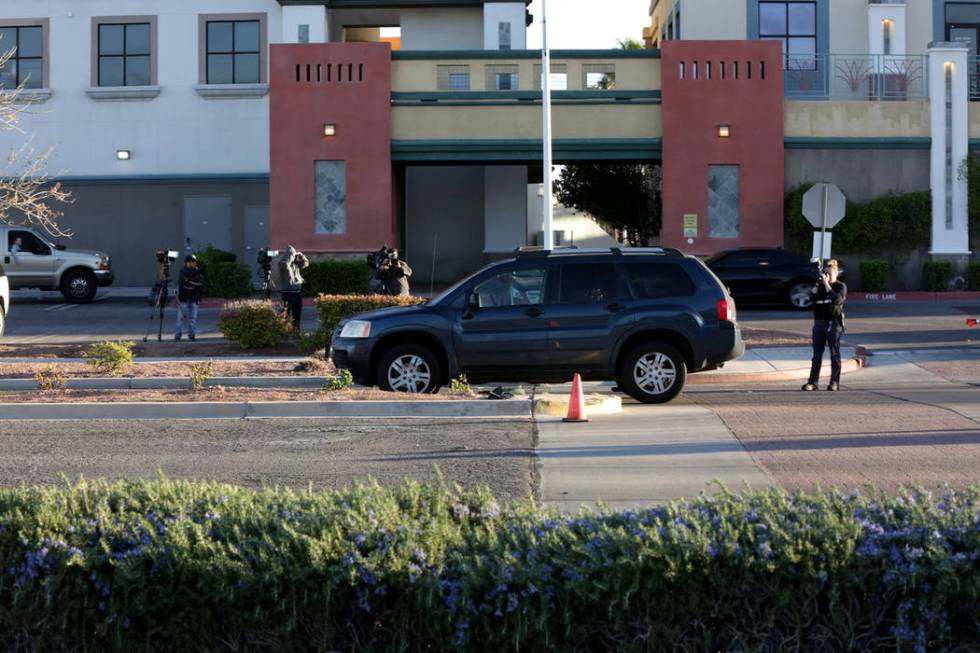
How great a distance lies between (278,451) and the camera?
36.5 feet

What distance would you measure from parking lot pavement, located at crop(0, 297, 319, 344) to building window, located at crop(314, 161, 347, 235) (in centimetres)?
281

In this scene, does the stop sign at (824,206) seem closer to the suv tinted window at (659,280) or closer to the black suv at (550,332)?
the suv tinted window at (659,280)

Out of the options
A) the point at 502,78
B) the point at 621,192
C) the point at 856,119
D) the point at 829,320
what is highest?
the point at 502,78

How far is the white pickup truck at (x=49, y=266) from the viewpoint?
109ft

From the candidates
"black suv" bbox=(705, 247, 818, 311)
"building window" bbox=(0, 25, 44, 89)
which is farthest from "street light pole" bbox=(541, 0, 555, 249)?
"building window" bbox=(0, 25, 44, 89)

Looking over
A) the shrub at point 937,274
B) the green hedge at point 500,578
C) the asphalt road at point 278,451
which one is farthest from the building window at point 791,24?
the green hedge at point 500,578

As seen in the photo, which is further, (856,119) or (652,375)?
(856,119)

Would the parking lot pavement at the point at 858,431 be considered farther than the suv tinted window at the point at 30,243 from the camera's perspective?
No

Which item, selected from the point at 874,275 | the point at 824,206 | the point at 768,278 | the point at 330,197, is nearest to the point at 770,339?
the point at 824,206

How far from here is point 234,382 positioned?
1533 centimetres

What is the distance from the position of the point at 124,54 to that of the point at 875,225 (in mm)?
23051

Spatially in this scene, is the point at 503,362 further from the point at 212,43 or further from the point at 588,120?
the point at 212,43

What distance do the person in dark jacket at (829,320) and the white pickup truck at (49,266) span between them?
22541 mm

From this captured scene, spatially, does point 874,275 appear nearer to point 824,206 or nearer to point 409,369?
point 824,206
